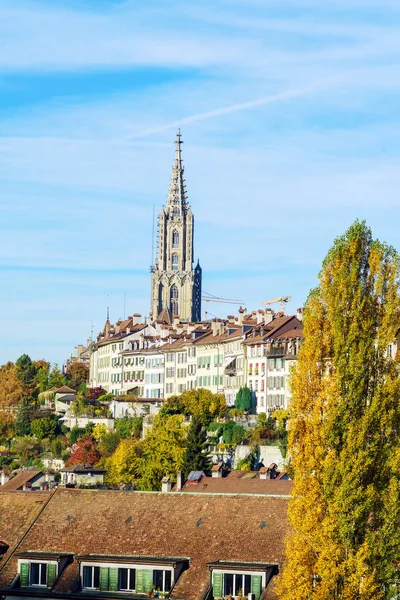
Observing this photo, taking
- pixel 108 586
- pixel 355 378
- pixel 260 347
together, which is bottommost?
pixel 108 586

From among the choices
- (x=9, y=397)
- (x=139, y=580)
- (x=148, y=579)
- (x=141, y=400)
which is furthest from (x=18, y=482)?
(x=9, y=397)

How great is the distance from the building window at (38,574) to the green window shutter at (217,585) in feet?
21.6

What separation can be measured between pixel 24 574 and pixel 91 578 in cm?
251

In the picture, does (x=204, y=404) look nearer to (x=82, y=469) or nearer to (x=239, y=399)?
(x=239, y=399)

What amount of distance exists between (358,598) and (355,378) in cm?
666

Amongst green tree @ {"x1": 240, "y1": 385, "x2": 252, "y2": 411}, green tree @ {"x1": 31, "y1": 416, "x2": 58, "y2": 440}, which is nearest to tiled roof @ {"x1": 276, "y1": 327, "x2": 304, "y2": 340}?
green tree @ {"x1": 240, "y1": 385, "x2": 252, "y2": 411}

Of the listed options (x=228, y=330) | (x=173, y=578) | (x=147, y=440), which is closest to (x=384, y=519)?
(x=173, y=578)

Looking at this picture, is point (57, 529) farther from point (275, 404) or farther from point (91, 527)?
point (275, 404)

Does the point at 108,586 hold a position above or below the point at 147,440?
below

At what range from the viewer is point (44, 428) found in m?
155

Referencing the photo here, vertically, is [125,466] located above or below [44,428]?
Result: below

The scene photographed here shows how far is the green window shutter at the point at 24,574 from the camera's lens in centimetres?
5500

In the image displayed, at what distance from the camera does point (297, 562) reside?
4803cm

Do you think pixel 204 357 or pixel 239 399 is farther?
pixel 204 357
